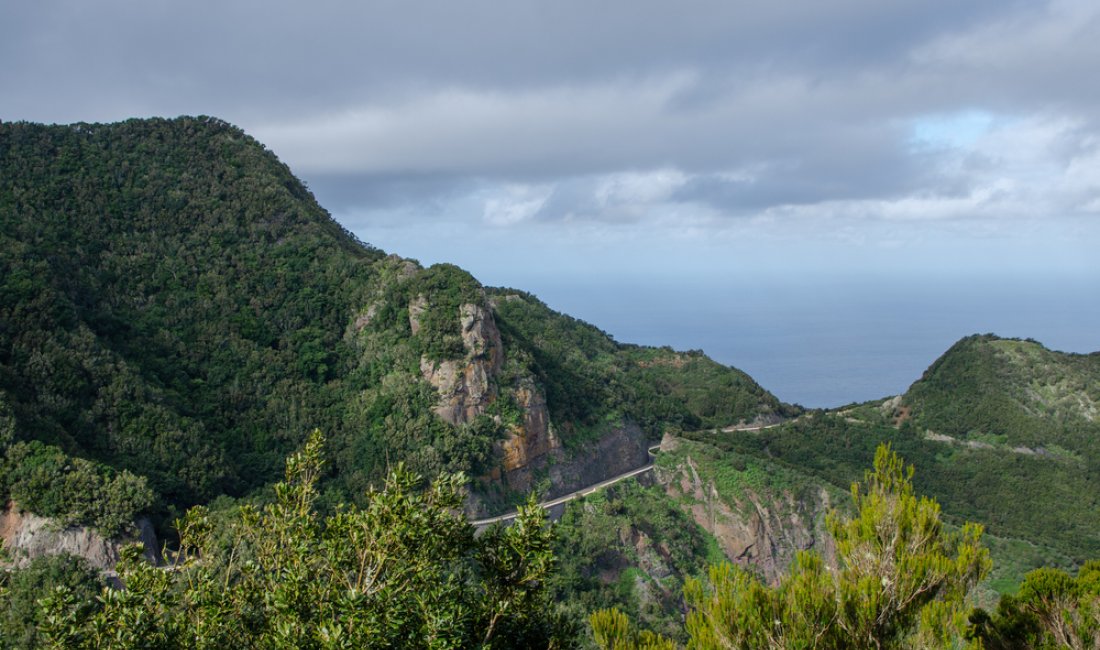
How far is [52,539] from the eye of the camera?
23.3 metres

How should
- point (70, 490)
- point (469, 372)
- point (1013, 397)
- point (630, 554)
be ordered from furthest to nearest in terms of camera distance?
point (1013, 397) → point (469, 372) → point (630, 554) → point (70, 490)

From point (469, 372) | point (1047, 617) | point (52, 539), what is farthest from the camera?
point (469, 372)

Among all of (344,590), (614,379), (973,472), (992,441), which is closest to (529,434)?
(614,379)

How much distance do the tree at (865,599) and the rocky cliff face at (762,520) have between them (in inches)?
1122

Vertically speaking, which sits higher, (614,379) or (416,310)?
(416,310)

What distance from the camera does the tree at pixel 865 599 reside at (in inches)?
358

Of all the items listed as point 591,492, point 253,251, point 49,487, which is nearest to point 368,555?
point 49,487

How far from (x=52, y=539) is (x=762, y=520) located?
29983mm

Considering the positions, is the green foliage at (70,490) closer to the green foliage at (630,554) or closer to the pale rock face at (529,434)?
the green foliage at (630,554)

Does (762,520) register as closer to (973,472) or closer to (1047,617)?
(973,472)

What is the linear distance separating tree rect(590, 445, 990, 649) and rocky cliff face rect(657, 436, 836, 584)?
28488 millimetres

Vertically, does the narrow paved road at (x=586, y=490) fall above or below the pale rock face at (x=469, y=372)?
below

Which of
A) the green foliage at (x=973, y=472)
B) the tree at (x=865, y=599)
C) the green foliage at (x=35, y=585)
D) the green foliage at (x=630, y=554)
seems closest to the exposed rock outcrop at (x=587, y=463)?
the green foliage at (x=630, y=554)

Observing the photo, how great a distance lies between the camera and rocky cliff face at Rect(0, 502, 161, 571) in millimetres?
23250
